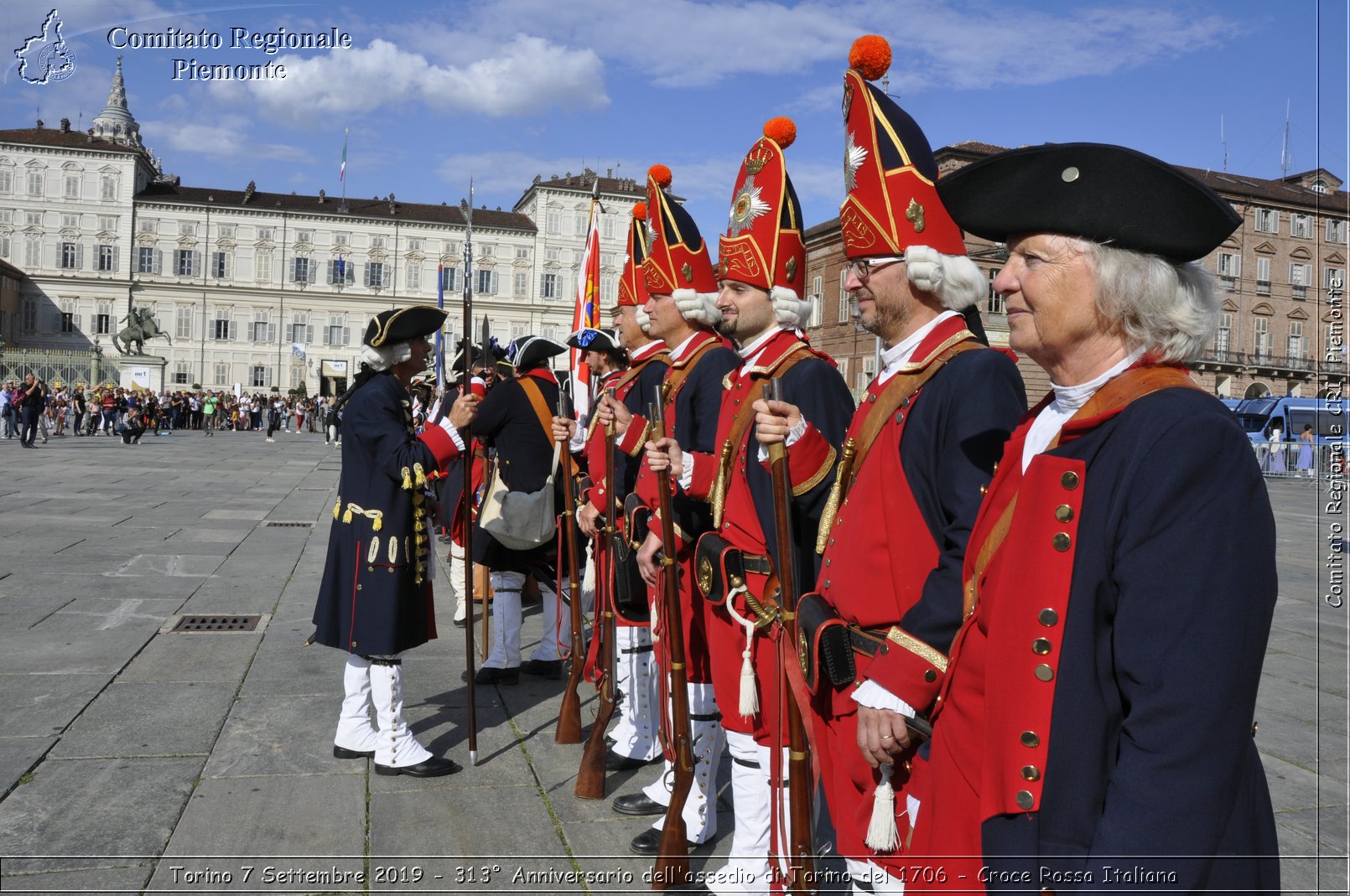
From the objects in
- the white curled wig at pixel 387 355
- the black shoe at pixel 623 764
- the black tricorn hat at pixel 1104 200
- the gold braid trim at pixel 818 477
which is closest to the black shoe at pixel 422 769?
the black shoe at pixel 623 764

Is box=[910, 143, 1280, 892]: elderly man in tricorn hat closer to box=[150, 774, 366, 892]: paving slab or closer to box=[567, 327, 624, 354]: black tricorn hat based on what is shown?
box=[150, 774, 366, 892]: paving slab

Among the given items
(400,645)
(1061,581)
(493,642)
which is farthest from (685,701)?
(493,642)

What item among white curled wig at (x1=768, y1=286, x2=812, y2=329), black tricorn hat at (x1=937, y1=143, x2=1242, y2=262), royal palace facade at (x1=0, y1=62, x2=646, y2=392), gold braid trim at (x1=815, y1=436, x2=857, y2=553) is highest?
royal palace facade at (x1=0, y1=62, x2=646, y2=392)

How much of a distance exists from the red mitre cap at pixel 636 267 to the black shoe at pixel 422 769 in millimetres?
2829

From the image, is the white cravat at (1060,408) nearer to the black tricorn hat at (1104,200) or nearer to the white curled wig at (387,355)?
the black tricorn hat at (1104,200)

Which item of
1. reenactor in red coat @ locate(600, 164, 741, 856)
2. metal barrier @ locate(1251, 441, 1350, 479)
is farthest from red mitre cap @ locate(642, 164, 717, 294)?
metal barrier @ locate(1251, 441, 1350, 479)

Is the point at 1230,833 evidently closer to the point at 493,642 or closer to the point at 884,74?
the point at 884,74

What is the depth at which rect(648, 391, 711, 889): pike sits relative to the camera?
3.84 m

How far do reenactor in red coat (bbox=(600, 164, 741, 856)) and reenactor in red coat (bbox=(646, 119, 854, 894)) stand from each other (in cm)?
35

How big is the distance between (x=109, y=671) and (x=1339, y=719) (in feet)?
25.7

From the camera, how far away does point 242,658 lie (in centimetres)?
704

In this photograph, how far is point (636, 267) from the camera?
6371 mm

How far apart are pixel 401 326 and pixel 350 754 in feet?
7.17

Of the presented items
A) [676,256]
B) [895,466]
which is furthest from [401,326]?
[895,466]
